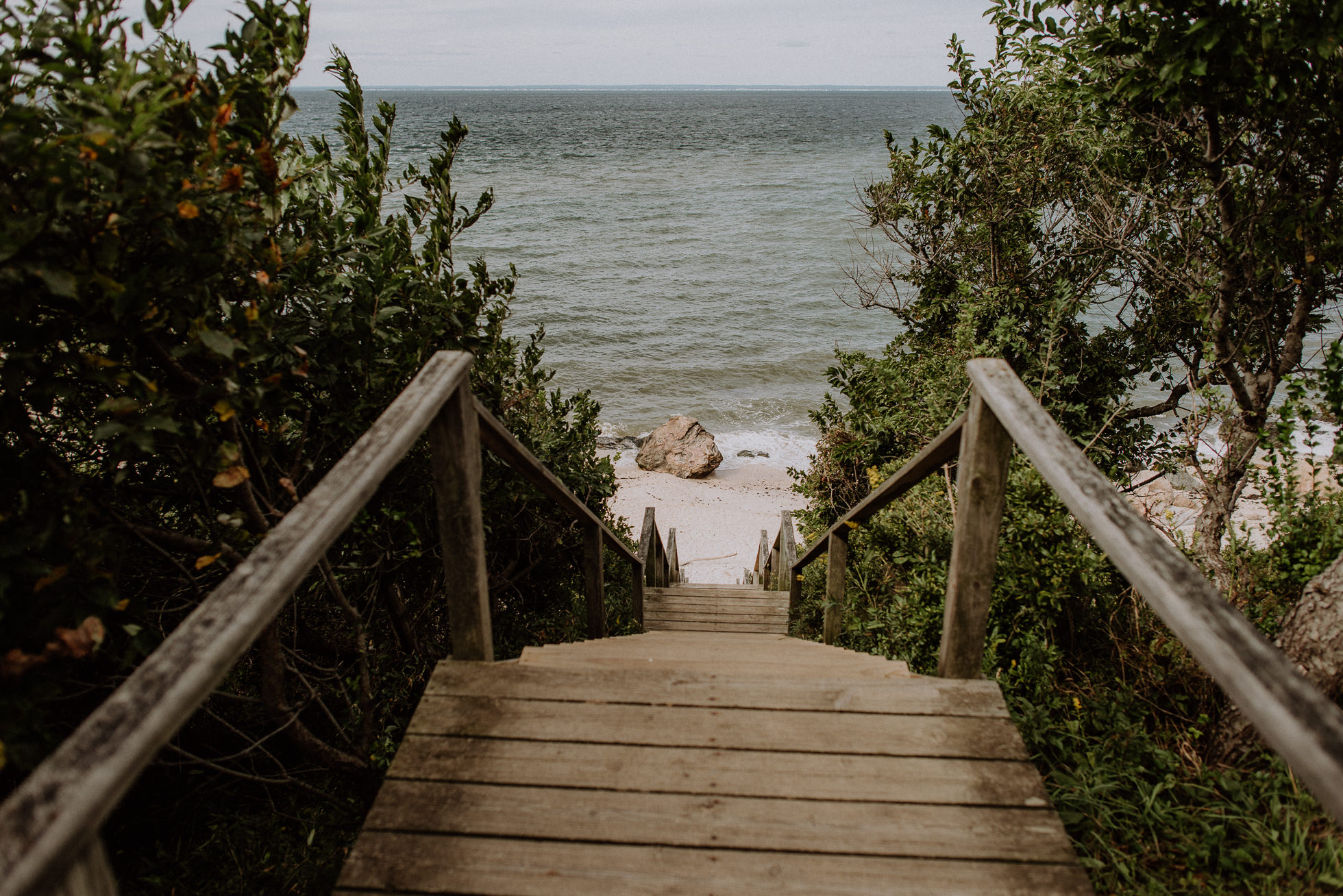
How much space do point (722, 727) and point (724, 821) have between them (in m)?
0.32

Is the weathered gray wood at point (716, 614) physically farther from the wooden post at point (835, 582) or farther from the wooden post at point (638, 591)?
the wooden post at point (835, 582)

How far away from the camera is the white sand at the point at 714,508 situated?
11.8m

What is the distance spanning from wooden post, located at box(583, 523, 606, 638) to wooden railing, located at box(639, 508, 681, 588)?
142cm

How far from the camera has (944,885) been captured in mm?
1496

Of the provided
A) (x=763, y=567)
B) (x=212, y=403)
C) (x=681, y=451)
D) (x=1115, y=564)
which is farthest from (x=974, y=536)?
(x=681, y=451)

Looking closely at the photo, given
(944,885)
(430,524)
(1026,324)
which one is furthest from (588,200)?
(944,885)

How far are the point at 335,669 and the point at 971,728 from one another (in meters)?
2.68

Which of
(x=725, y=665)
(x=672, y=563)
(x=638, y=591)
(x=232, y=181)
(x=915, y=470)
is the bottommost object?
(x=672, y=563)

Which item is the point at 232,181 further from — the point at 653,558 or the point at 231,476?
the point at 653,558

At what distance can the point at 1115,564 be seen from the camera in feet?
4.81

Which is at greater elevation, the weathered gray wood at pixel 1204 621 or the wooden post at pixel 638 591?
the weathered gray wood at pixel 1204 621

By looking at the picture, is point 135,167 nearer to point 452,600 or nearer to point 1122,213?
point 452,600

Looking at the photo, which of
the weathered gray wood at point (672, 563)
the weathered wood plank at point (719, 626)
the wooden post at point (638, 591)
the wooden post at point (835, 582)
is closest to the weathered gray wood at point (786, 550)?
the weathered wood plank at point (719, 626)

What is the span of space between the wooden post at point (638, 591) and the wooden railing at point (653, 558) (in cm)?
4
